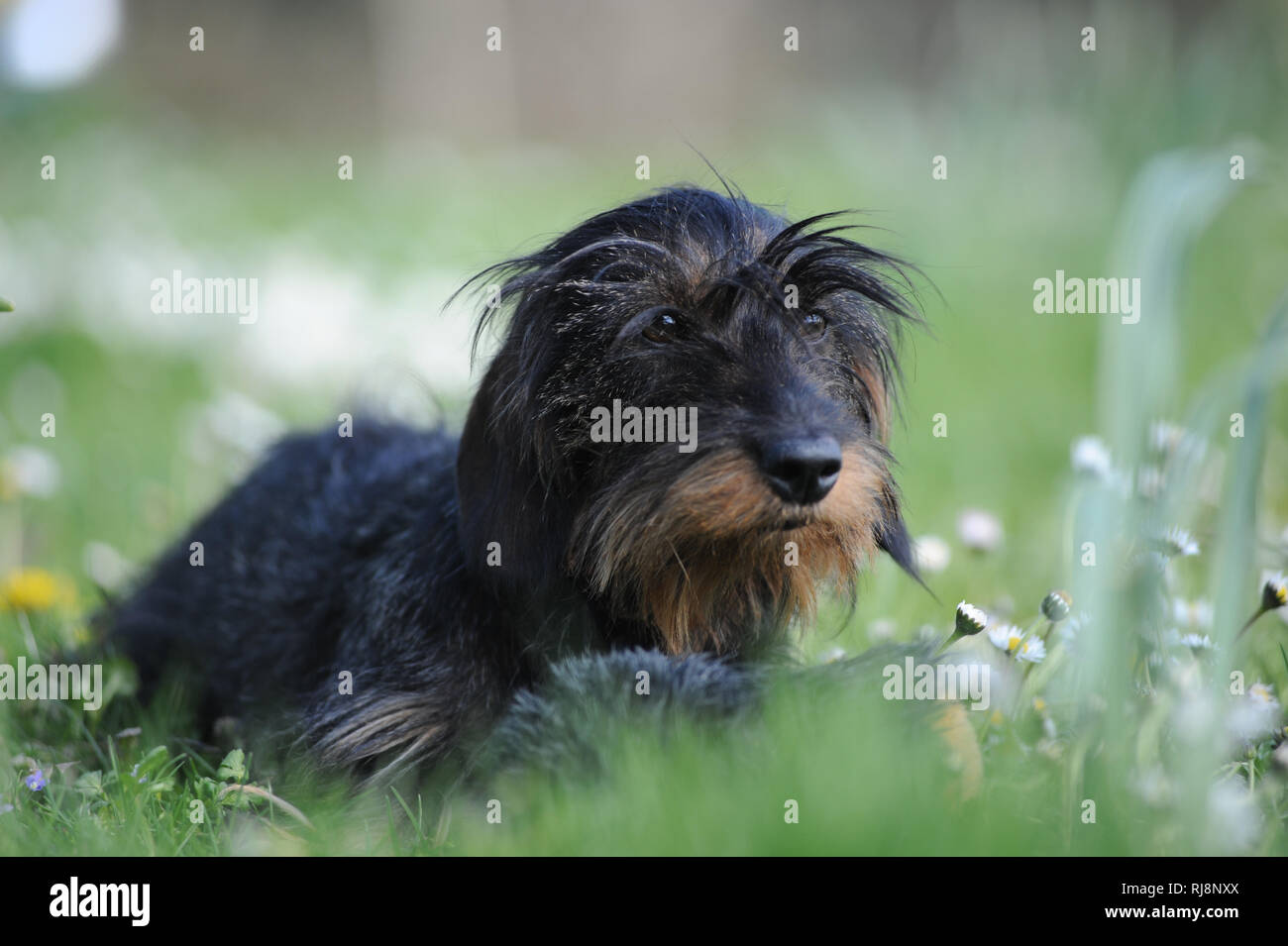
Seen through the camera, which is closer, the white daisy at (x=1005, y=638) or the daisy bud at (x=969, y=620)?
the daisy bud at (x=969, y=620)

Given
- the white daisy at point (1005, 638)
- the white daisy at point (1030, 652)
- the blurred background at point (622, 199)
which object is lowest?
the white daisy at point (1030, 652)

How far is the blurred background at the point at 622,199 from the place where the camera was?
14.9ft

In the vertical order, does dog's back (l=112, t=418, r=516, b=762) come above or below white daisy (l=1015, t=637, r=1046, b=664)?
above

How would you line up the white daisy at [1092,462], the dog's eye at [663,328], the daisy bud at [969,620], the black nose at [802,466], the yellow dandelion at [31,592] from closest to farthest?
the black nose at [802,466], the daisy bud at [969,620], the dog's eye at [663,328], the white daisy at [1092,462], the yellow dandelion at [31,592]

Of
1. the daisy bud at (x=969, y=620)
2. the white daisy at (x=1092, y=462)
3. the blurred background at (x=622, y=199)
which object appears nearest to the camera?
the daisy bud at (x=969, y=620)

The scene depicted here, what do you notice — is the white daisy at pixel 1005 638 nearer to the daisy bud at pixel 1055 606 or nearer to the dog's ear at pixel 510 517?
the daisy bud at pixel 1055 606

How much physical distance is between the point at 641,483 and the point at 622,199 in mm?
1866

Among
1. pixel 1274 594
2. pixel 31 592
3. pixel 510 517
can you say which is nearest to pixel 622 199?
pixel 510 517

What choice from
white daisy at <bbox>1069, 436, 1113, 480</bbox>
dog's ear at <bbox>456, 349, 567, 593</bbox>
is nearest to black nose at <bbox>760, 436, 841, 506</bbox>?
dog's ear at <bbox>456, 349, 567, 593</bbox>

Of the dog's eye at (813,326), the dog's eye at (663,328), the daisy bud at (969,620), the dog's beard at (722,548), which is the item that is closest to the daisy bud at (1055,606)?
the daisy bud at (969,620)

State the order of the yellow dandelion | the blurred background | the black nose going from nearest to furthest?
the black nose, the blurred background, the yellow dandelion

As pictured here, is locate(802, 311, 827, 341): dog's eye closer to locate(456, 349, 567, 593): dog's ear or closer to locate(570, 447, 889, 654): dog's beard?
locate(570, 447, 889, 654): dog's beard

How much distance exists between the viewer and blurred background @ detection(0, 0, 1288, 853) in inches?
179
